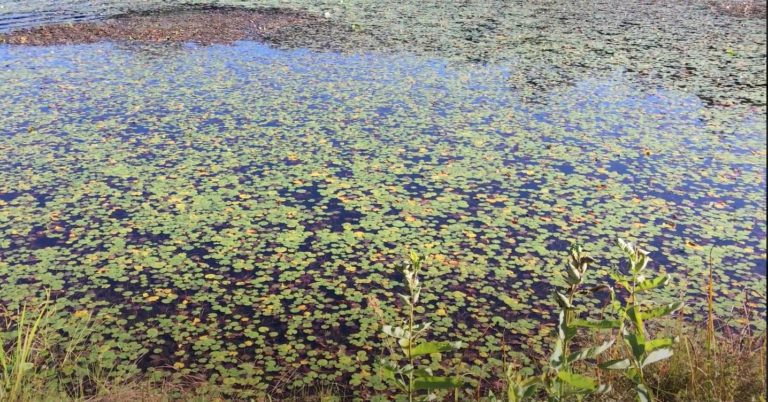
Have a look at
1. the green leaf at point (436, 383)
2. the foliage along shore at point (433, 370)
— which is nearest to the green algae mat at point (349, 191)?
the foliage along shore at point (433, 370)

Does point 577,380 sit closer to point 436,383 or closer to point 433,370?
point 436,383

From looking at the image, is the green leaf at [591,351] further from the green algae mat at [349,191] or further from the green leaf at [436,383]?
the green algae mat at [349,191]

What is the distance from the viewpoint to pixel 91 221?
395 centimetres

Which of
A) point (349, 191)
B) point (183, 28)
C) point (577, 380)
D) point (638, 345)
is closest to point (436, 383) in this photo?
point (577, 380)

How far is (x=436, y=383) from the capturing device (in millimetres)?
1426

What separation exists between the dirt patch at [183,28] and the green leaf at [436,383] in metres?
8.77

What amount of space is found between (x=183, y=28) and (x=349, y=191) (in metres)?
7.46

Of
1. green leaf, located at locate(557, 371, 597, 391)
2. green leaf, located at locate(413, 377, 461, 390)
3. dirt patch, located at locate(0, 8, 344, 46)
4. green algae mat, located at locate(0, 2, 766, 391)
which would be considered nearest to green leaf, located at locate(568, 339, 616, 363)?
green leaf, located at locate(557, 371, 597, 391)

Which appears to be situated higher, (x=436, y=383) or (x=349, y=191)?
(x=436, y=383)

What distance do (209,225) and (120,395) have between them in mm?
1678

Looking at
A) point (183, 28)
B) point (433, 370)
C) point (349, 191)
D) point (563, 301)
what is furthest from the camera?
point (183, 28)

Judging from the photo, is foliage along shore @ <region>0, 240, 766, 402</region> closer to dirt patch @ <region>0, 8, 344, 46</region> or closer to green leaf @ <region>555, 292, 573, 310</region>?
green leaf @ <region>555, 292, 573, 310</region>

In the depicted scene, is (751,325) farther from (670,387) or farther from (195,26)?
(195,26)

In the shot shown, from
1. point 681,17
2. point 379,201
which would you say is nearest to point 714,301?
point 379,201
